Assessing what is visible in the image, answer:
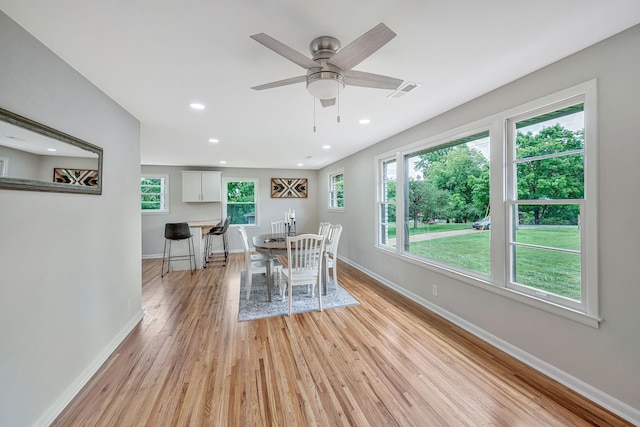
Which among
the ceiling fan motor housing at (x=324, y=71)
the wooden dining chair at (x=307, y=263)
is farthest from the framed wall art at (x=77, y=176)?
the wooden dining chair at (x=307, y=263)

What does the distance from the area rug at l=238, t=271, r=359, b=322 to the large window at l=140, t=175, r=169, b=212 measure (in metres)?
4.02

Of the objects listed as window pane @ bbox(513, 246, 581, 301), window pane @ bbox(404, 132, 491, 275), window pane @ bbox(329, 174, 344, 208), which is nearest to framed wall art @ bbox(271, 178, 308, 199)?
window pane @ bbox(329, 174, 344, 208)

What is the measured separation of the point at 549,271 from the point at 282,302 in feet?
9.33

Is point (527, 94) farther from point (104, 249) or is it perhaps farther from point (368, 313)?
point (104, 249)

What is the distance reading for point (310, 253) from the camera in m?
3.12

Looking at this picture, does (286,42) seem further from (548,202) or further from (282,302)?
(282,302)

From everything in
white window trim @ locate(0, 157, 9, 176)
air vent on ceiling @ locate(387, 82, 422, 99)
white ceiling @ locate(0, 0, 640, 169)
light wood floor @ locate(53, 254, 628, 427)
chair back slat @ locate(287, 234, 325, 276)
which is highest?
air vent on ceiling @ locate(387, 82, 422, 99)

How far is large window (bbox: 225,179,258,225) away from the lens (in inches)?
278

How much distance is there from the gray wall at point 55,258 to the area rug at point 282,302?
4.29ft

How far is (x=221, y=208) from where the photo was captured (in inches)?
274

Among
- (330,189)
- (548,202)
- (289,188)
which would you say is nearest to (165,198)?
(289,188)

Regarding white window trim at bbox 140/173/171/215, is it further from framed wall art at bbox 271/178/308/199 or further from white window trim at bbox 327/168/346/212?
white window trim at bbox 327/168/346/212

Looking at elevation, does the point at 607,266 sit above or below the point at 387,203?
below

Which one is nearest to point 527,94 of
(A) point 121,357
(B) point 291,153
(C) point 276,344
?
(C) point 276,344
